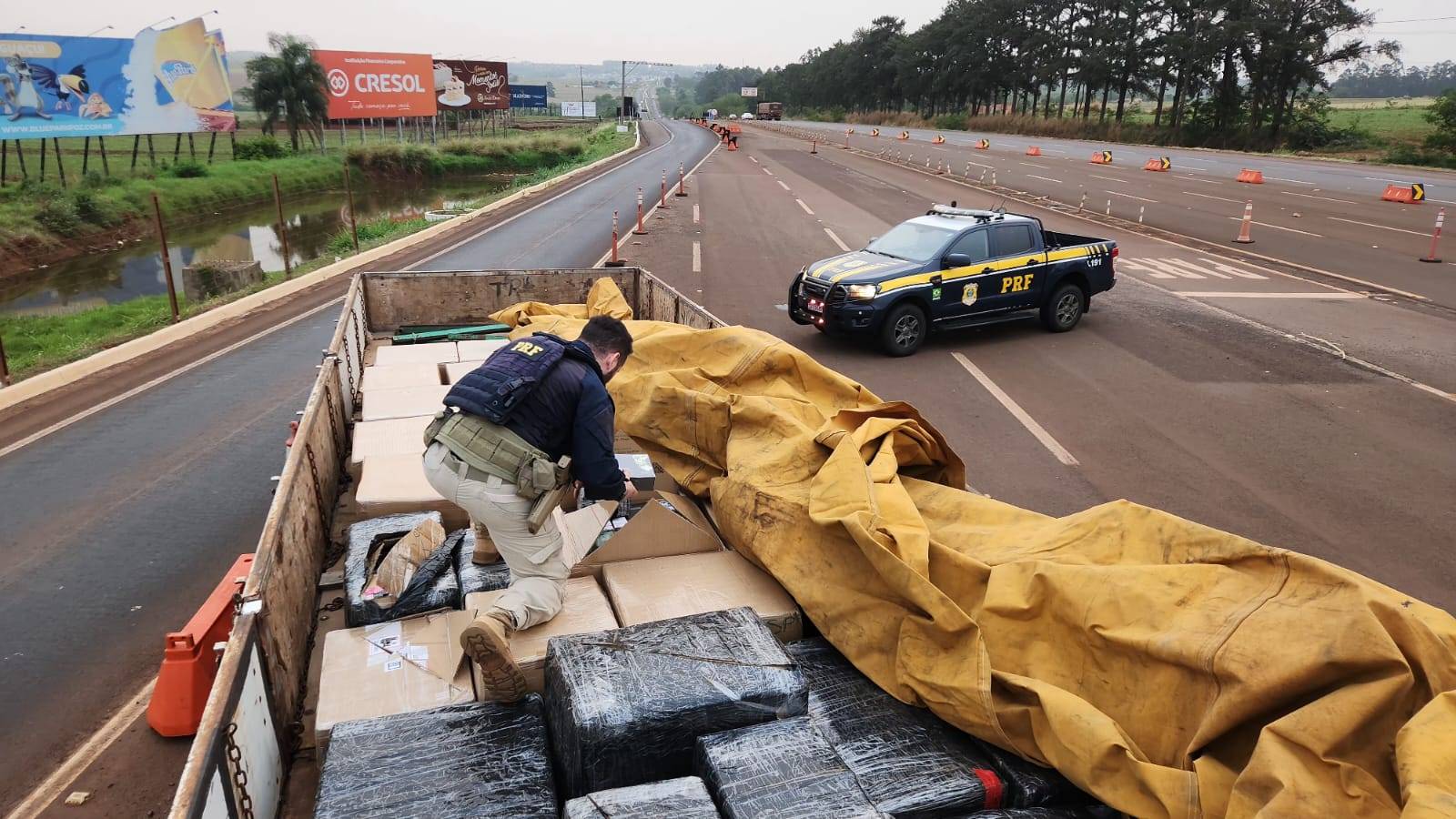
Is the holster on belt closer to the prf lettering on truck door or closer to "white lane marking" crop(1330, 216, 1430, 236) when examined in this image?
the prf lettering on truck door

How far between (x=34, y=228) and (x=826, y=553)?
3210 centimetres

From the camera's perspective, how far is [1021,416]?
9.95 metres

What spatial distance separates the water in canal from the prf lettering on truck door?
68.6ft

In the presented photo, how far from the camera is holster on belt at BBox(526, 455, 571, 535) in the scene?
409 cm

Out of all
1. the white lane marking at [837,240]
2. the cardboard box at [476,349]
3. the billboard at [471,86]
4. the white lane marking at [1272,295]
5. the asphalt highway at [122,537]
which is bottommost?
the asphalt highway at [122,537]

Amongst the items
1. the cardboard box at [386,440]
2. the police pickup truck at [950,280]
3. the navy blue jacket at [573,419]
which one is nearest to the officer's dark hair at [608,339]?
the navy blue jacket at [573,419]

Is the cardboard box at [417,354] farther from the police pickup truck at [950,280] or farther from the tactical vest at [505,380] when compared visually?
the police pickup truck at [950,280]

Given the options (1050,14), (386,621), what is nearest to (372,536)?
(386,621)

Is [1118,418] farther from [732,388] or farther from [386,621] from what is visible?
[386,621]

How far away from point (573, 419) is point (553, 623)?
3.12 ft

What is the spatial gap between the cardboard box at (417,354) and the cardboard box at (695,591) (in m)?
4.16

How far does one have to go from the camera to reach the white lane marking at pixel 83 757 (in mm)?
4484

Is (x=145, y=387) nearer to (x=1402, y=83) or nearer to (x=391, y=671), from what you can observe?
(x=391, y=671)

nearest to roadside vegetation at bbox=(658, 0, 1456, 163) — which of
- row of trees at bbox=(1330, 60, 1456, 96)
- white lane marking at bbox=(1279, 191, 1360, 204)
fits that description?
white lane marking at bbox=(1279, 191, 1360, 204)
